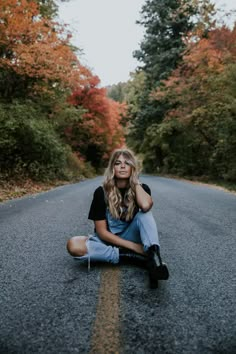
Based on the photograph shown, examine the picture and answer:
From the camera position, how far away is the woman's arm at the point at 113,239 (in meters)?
3.55

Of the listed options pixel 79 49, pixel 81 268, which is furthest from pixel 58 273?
pixel 79 49

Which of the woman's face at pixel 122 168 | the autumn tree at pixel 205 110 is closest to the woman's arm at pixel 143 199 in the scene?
the woman's face at pixel 122 168

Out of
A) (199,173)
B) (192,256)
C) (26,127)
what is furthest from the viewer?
(199,173)

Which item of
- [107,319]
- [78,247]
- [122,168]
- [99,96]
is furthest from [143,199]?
[99,96]

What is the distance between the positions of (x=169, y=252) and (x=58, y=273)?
4.73 feet

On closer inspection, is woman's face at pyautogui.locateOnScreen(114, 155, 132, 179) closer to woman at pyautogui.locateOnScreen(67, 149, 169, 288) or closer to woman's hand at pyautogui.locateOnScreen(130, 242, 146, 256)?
woman at pyautogui.locateOnScreen(67, 149, 169, 288)

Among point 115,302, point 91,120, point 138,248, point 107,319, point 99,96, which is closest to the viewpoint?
point 107,319

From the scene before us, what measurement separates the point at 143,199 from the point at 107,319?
1425 mm

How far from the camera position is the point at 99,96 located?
29.8 metres

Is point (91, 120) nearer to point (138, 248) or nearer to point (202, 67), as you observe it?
point (202, 67)

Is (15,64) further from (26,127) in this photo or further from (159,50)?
(159,50)

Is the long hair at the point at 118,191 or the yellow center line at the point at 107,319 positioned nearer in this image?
the yellow center line at the point at 107,319

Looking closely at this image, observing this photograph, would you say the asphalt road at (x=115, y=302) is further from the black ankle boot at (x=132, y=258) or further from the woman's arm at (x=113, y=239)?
the woman's arm at (x=113, y=239)

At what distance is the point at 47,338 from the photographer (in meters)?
2.12
